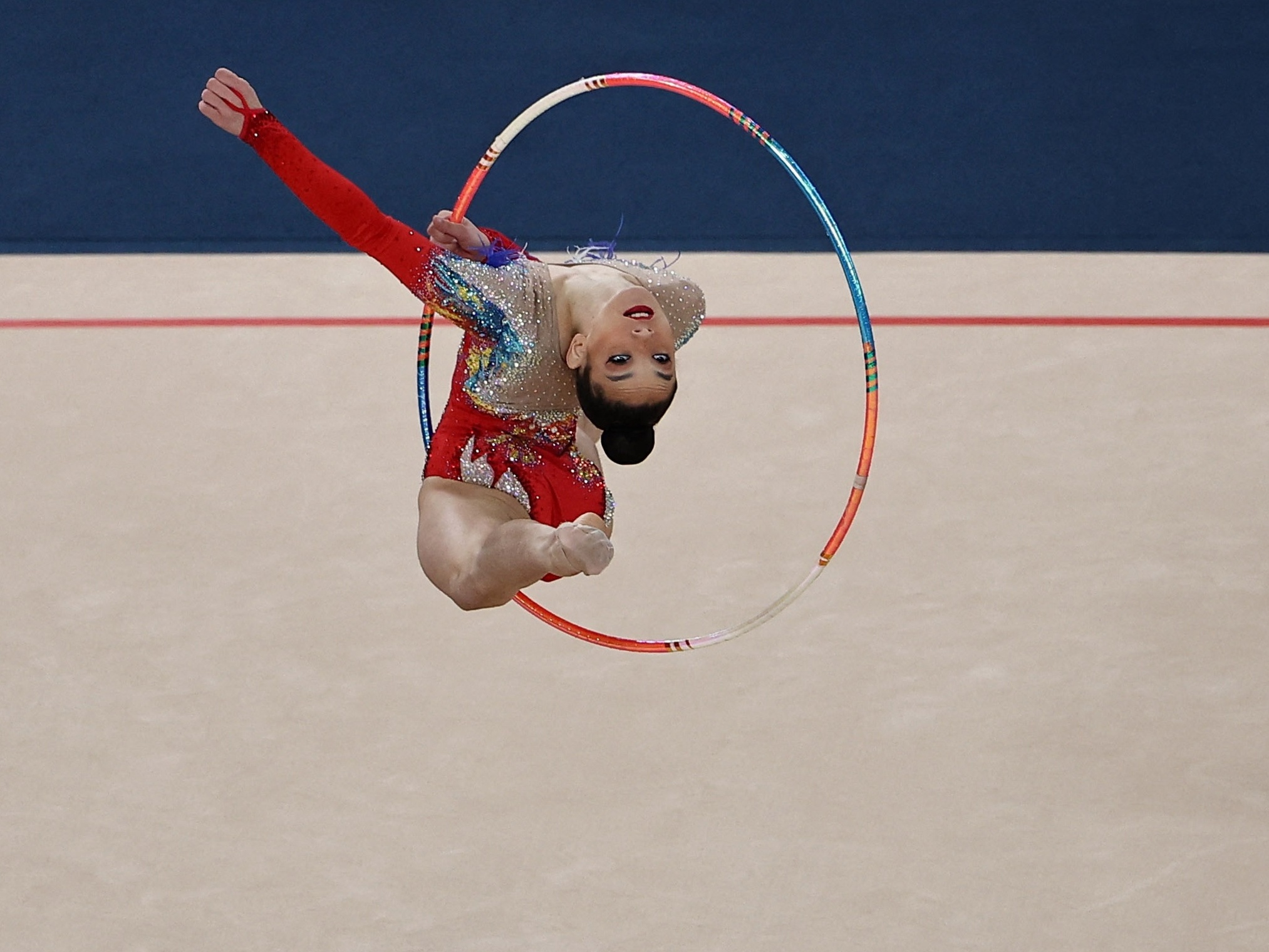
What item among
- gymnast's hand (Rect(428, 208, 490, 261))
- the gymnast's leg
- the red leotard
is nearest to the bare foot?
the gymnast's leg

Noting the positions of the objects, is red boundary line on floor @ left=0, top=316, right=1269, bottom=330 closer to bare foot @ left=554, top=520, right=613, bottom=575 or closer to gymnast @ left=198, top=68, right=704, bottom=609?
gymnast @ left=198, top=68, right=704, bottom=609

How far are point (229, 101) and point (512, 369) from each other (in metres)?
0.64

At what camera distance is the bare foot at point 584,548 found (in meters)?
2.52

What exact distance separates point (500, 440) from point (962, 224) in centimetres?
339

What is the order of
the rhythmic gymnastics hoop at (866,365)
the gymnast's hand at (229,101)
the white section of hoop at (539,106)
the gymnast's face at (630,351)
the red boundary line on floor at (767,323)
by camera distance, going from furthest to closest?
the red boundary line on floor at (767,323)
the white section of hoop at (539,106)
the rhythmic gymnastics hoop at (866,365)
the gymnast's hand at (229,101)
the gymnast's face at (630,351)

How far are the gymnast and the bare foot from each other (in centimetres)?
1

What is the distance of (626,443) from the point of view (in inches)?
114

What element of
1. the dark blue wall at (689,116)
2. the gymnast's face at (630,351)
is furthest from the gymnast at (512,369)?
the dark blue wall at (689,116)

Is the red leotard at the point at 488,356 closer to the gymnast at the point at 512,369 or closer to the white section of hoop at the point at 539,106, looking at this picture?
the gymnast at the point at 512,369

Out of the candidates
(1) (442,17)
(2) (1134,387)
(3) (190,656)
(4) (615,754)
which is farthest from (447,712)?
(1) (442,17)

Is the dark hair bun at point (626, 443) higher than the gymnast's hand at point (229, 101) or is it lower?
lower

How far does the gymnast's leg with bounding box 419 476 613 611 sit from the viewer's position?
255 cm

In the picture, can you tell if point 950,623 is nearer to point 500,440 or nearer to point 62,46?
point 500,440

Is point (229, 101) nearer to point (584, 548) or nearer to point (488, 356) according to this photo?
point (488, 356)
